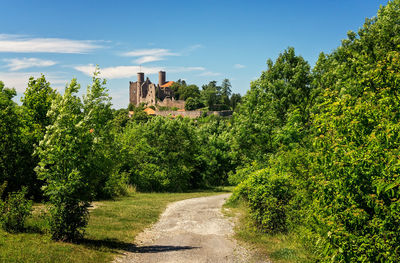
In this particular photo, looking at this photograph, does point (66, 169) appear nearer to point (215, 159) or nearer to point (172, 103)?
point (215, 159)

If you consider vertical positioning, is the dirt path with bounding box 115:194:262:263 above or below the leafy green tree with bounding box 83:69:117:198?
below

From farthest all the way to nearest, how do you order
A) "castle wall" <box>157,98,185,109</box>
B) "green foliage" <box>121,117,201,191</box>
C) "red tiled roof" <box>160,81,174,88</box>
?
1. "red tiled roof" <box>160,81,174,88</box>
2. "castle wall" <box>157,98,185,109</box>
3. "green foliage" <box>121,117,201,191</box>

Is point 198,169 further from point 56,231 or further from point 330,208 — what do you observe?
point 330,208

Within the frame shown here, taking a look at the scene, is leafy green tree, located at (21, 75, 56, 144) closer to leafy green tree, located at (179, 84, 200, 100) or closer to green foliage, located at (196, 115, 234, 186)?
green foliage, located at (196, 115, 234, 186)

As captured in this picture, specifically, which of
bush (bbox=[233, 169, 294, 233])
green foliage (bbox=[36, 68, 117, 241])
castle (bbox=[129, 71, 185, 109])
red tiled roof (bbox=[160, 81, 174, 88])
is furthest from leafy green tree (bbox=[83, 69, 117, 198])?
red tiled roof (bbox=[160, 81, 174, 88])

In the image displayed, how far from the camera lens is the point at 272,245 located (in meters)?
14.1

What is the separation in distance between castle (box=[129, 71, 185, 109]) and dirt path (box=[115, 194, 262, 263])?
113m

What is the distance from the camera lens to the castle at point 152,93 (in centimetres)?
14088

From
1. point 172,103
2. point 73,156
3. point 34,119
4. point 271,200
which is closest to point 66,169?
point 73,156

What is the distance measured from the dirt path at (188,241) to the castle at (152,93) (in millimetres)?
113330

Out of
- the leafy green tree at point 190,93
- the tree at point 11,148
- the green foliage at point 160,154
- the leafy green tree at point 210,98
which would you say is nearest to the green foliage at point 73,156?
the tree at point 11,148

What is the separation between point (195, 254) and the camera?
13.1 metres

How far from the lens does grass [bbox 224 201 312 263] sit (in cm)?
1227

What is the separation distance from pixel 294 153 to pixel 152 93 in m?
142
